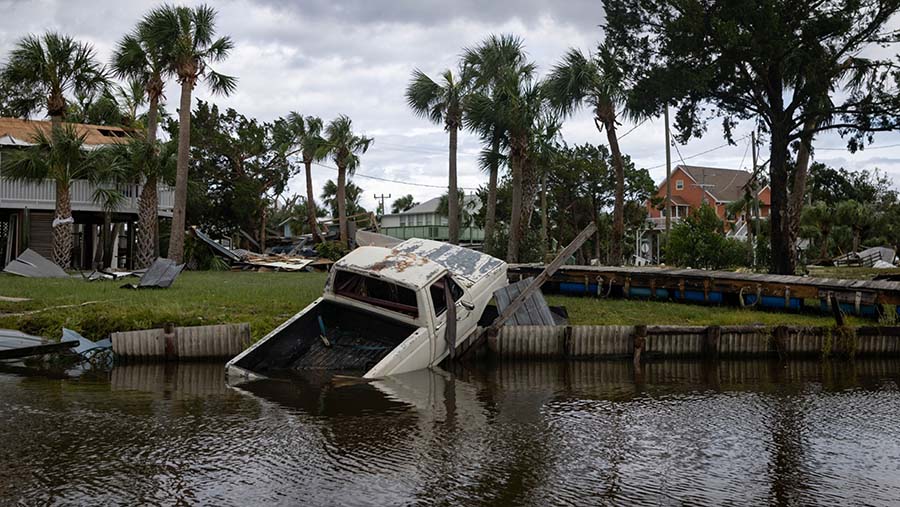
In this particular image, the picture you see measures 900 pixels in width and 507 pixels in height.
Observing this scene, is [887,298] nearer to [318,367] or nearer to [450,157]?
[318,367]

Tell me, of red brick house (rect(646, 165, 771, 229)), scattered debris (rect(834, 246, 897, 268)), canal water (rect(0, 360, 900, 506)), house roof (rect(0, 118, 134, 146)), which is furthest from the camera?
red brick house (rect(646, 165, 771, 229))

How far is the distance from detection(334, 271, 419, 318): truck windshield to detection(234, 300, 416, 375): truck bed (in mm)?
260

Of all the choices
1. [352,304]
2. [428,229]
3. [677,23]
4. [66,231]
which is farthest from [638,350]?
[428,229]

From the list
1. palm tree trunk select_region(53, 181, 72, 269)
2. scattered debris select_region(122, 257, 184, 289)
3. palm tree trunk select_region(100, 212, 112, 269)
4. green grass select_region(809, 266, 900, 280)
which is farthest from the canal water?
palm tree trunk select_region(100, 212, 112, 269)

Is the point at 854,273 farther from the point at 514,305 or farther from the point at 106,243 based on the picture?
the point at 106,243

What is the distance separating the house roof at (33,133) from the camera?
1238 inches

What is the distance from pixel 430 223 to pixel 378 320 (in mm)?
62392

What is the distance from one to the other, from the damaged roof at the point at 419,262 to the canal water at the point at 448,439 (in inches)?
66.0

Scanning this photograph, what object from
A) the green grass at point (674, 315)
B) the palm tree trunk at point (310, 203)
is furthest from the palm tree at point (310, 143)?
the green grass at point (674, 315)

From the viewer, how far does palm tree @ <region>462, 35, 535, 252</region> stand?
33.1 m

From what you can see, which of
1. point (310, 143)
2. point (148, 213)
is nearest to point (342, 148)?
point (310, 143)

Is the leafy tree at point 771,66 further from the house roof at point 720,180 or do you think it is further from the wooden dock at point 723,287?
the house roof at point 720,180

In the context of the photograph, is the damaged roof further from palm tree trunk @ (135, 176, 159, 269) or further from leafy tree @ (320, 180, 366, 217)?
leafy tree @ (320, 180, 366, 217)

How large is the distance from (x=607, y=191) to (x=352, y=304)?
4056cm
